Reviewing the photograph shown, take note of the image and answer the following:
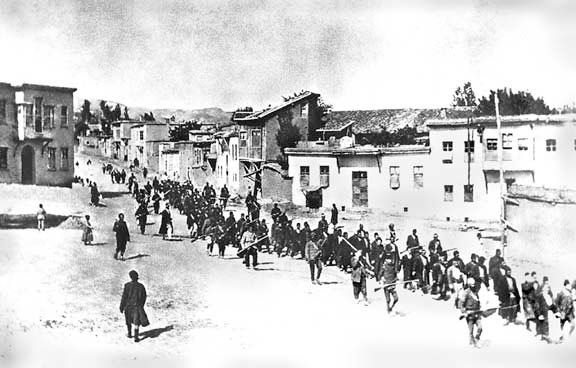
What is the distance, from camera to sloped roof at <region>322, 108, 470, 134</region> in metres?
6.35

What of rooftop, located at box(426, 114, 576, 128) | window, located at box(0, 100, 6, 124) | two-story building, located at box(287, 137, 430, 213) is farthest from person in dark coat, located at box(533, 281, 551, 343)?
window, located at box(0, 100, 6, 124)

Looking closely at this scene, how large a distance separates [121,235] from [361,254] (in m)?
2.25

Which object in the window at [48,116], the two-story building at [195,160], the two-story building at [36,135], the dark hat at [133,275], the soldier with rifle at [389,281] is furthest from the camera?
the two-story building at [195,160]

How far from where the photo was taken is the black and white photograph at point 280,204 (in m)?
5.63

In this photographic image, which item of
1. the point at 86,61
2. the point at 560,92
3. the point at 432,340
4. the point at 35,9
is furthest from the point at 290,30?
the point at 432,340

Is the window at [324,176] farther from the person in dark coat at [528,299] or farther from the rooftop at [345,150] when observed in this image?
the person in dark coat at [528,299]

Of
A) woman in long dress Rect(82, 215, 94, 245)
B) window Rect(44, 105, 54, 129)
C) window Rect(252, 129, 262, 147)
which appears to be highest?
window Rect(44, 105, 54, 129)

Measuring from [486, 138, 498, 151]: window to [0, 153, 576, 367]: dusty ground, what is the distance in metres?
1.56

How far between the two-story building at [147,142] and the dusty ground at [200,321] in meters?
1.41

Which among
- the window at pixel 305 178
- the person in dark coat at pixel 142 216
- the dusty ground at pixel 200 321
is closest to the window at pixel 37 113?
the dusty ground at pixel 200 321

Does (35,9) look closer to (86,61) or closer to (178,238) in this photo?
(86,61)

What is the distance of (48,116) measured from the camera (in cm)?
619

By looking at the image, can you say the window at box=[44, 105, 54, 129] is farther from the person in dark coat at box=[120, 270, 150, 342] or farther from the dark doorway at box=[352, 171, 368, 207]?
the dark doorway at box=[352, 171, 368, 207]

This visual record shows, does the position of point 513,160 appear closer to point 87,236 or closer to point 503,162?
point 503,162
